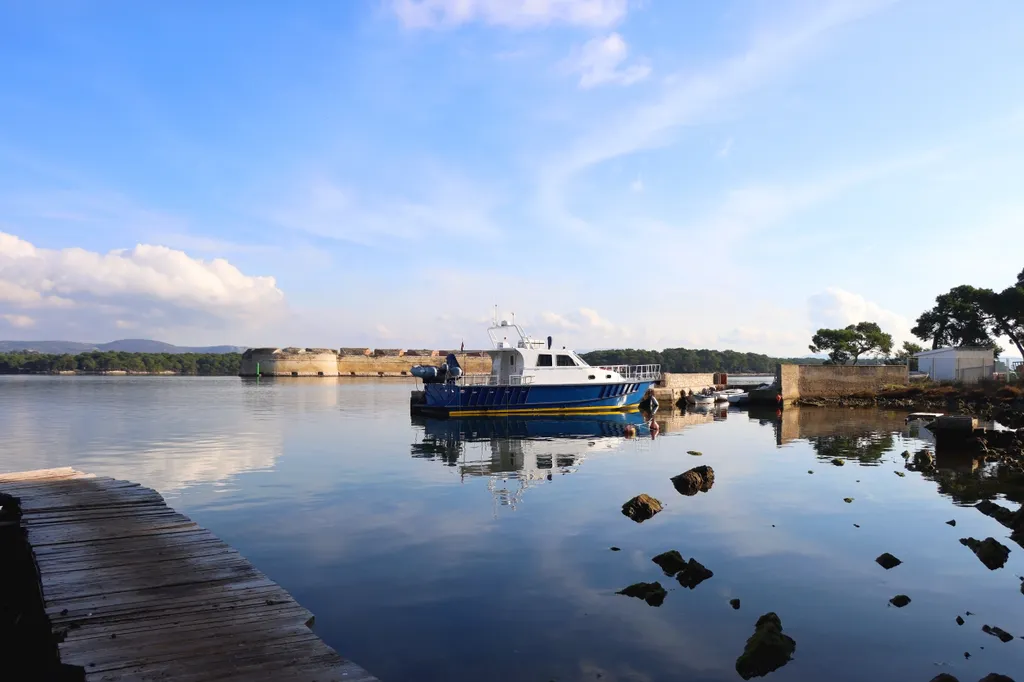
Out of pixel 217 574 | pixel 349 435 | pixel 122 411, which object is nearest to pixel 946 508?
pixel 217 574

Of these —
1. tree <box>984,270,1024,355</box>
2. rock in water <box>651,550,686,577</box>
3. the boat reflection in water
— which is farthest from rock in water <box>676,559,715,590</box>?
tree <box>984,270,1024,355</box>

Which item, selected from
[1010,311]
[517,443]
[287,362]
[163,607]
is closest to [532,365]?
[517,443]

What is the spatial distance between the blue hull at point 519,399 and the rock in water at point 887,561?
1028 inches

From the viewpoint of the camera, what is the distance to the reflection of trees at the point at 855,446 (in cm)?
2186

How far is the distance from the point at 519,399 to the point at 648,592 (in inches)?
1092

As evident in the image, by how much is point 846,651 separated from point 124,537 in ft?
28.5

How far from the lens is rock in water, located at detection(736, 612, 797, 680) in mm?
6602

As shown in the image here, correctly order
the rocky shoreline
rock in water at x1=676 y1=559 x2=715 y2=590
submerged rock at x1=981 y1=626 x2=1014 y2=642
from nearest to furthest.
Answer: submerged rock at x1=981 y1=626 x2=1014 y2=642 < rock in water at x1=676 y1=559 x2=715 y2=590 < the rocky shoreline

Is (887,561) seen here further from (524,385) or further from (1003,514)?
(524,385)

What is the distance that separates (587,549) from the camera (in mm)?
10781

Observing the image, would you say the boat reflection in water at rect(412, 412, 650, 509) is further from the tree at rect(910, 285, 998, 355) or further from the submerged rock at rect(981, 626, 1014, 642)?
the tree at rect(910, 285, 998, 355)

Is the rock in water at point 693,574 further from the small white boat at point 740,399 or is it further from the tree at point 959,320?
the tree at point 959,320

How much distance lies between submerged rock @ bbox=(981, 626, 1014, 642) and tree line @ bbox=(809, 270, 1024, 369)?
54.9 m

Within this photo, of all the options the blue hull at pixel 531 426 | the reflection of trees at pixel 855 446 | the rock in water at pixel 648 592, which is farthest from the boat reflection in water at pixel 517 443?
the reflection of trees at pixel 855 446
